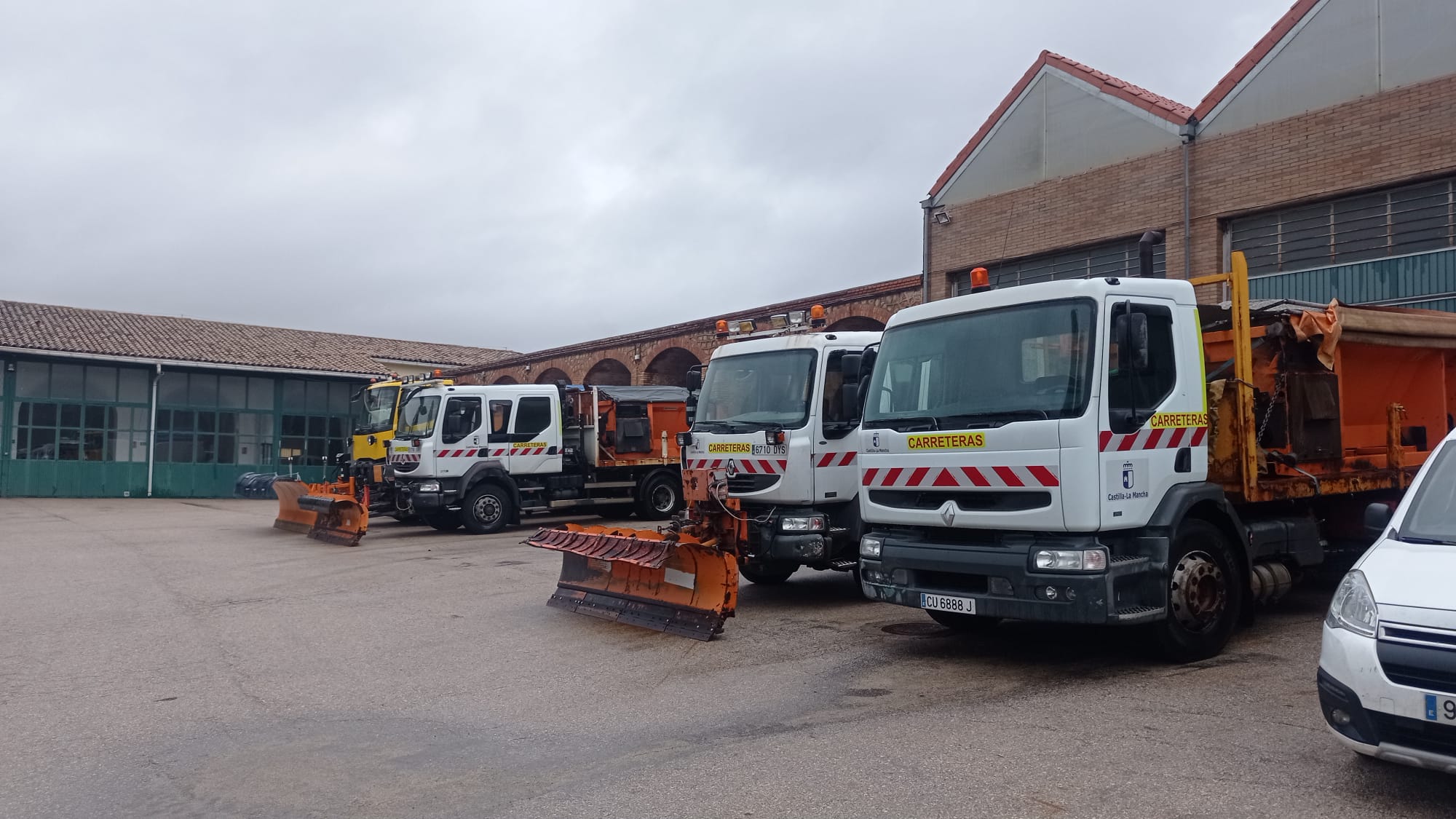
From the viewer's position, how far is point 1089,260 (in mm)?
16641

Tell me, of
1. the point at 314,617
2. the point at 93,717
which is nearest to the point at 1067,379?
the point at 93,717

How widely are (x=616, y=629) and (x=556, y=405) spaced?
10.5m

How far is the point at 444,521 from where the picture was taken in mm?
18000

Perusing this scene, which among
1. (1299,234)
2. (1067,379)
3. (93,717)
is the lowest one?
(93,717)

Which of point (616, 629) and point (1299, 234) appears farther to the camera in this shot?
point (1299, 234)

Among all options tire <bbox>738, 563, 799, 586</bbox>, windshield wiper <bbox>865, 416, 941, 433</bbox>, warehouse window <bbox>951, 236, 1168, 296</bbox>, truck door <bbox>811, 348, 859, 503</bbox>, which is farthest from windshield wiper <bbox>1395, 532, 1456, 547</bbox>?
warehouse window <bbox>951, 236, 1168, 296</bbox>

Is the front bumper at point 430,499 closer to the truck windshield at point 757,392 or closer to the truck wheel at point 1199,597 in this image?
the truck windshield at point 757,392

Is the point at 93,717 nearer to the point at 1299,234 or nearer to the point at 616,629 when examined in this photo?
the point at 616,629

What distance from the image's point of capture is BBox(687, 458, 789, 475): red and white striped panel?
9250 mm

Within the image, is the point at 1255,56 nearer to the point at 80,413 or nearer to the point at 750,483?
the point at 750,483

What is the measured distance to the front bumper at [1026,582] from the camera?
6070 millimetres

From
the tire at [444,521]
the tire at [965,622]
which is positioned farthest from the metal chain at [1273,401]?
the tire at [444,521]

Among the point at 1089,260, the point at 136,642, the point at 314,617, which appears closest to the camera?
the point at 136,642

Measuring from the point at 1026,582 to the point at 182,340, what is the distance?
105 feet
